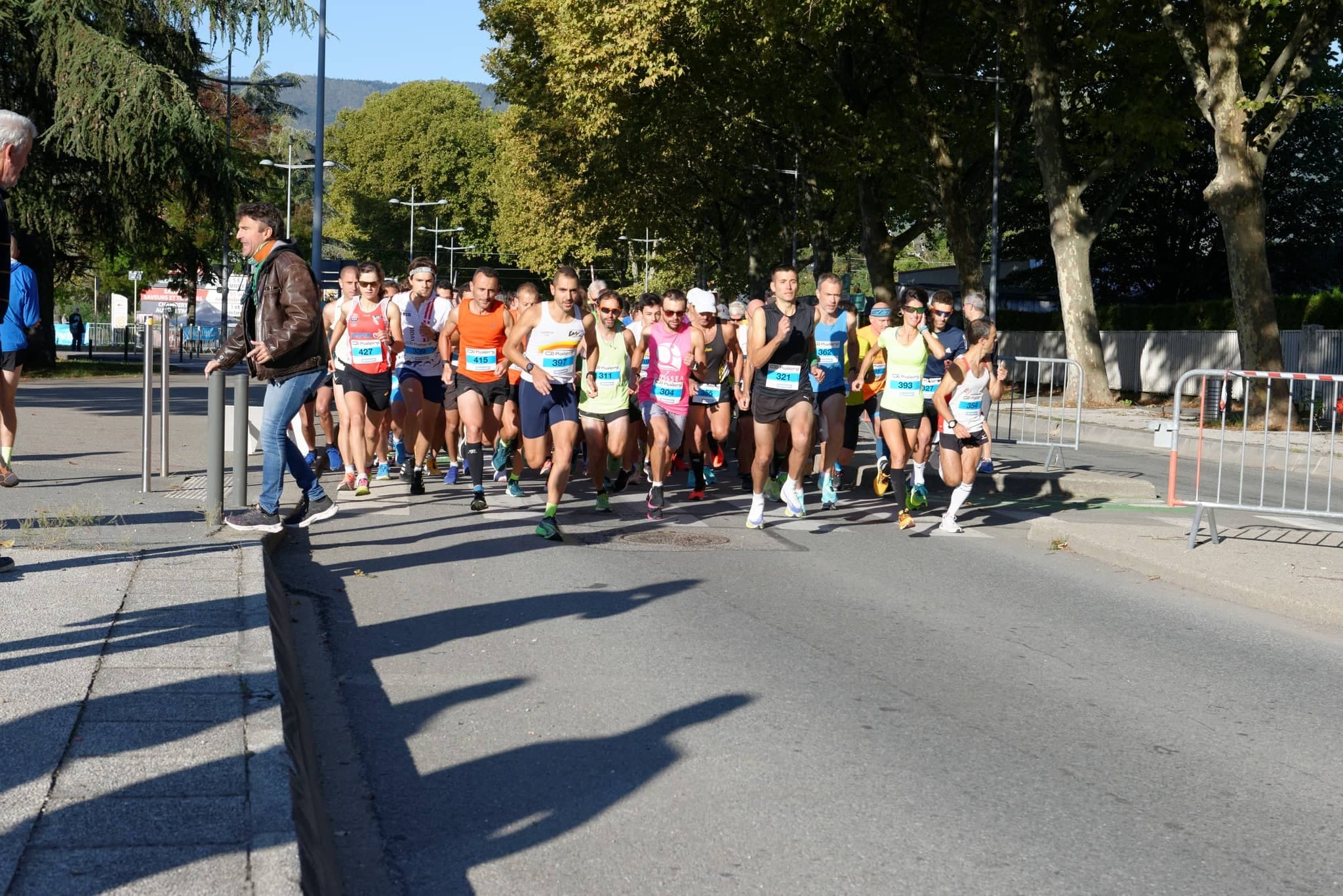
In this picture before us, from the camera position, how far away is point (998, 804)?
5219 mm

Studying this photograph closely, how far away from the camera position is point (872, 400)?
15758mm

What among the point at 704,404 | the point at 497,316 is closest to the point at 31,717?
the point at 497,316

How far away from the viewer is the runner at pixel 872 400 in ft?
48.1

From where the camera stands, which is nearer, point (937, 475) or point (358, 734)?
point (358, 734)

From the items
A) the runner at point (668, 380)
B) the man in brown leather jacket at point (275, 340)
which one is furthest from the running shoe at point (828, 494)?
the man in brown leather jacket at point (275, 340)

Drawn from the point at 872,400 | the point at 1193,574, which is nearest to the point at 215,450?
the point at 1193,574

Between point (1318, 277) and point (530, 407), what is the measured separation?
39.4 m

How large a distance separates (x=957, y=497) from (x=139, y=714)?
809cm

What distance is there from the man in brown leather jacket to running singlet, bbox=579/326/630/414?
10.5 ft

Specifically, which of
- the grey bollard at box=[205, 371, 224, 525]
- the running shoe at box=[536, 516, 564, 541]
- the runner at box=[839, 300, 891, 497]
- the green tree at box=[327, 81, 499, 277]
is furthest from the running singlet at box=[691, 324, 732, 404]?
the green tree at box=[327, 81, 499, 277]

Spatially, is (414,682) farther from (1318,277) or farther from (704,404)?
(1318,277)

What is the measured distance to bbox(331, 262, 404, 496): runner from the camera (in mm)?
13516

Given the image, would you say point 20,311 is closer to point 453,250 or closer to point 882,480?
point 882,480

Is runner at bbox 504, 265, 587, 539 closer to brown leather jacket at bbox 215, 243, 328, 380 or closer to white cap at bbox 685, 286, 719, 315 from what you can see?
brown leather jacket at bbox 215, 243, 328, 380
